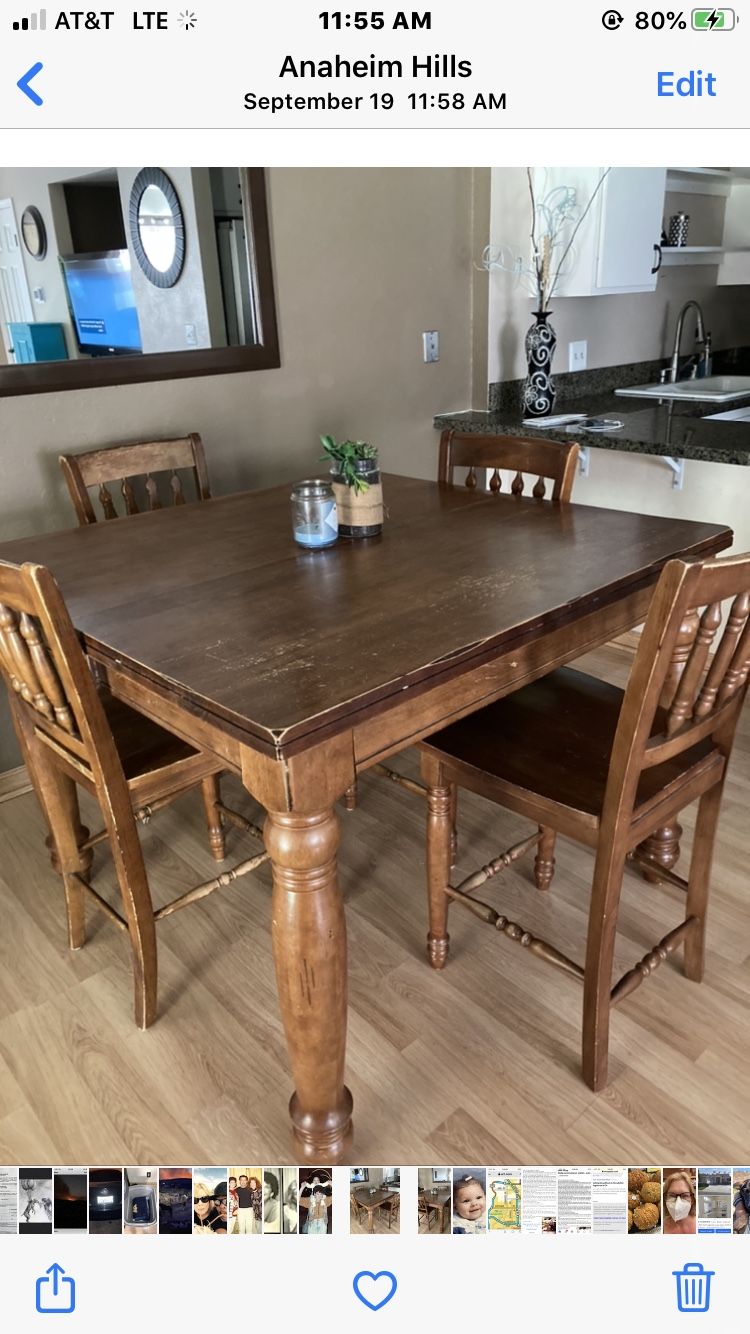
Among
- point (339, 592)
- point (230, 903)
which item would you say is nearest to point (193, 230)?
point (339, 592)

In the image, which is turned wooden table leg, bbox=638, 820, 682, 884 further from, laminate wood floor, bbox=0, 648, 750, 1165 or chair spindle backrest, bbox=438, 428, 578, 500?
chair spindle backrest, bbox=438, 428, 578, 500

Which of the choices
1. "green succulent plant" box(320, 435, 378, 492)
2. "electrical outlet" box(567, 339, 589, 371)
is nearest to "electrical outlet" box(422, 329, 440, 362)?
"electrical outlet" box(567, 339, 589, 371)

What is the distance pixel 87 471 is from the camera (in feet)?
6.98

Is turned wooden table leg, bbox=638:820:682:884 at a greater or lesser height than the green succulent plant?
lesser

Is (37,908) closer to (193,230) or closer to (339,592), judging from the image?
(339,592)

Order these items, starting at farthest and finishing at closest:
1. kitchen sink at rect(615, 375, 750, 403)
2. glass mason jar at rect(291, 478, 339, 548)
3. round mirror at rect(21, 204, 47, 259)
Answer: kitchen sink at rect(615, 375, 750, 403) < round mirror at rect(21, 204, 47, 259) < glass mason jar at rect(291, 478, 339, 548)

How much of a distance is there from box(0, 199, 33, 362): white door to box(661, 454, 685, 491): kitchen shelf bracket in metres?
2.00

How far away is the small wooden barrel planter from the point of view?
68.6 inches

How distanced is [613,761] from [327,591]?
0.56 meters

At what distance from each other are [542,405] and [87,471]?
5.37 feet

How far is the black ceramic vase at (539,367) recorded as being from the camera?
2953 millimetres
